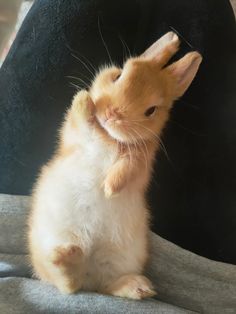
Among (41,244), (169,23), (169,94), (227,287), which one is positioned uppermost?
(169,23)

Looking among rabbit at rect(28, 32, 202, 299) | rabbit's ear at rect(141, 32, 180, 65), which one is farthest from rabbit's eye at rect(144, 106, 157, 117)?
rabbit's ear at rect(141, 32, 180, 65)

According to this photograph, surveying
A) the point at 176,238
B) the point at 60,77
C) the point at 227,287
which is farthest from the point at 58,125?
the point at 227,287

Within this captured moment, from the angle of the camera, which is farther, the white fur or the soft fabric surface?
the soft fabric surface

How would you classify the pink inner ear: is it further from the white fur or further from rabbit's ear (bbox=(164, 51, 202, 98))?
the white fur

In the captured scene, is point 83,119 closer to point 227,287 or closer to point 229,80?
point 229,80

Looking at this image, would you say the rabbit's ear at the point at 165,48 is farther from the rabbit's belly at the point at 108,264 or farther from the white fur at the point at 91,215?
the rabbit's belly at the point at 108,264

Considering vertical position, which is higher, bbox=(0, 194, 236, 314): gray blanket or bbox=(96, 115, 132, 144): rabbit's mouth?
bbox=(96, 115, 132, 144): rabbit's mouth

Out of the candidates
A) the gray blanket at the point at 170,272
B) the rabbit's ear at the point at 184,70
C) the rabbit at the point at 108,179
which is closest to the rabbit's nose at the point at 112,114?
the rabbit at the point at 108,179
